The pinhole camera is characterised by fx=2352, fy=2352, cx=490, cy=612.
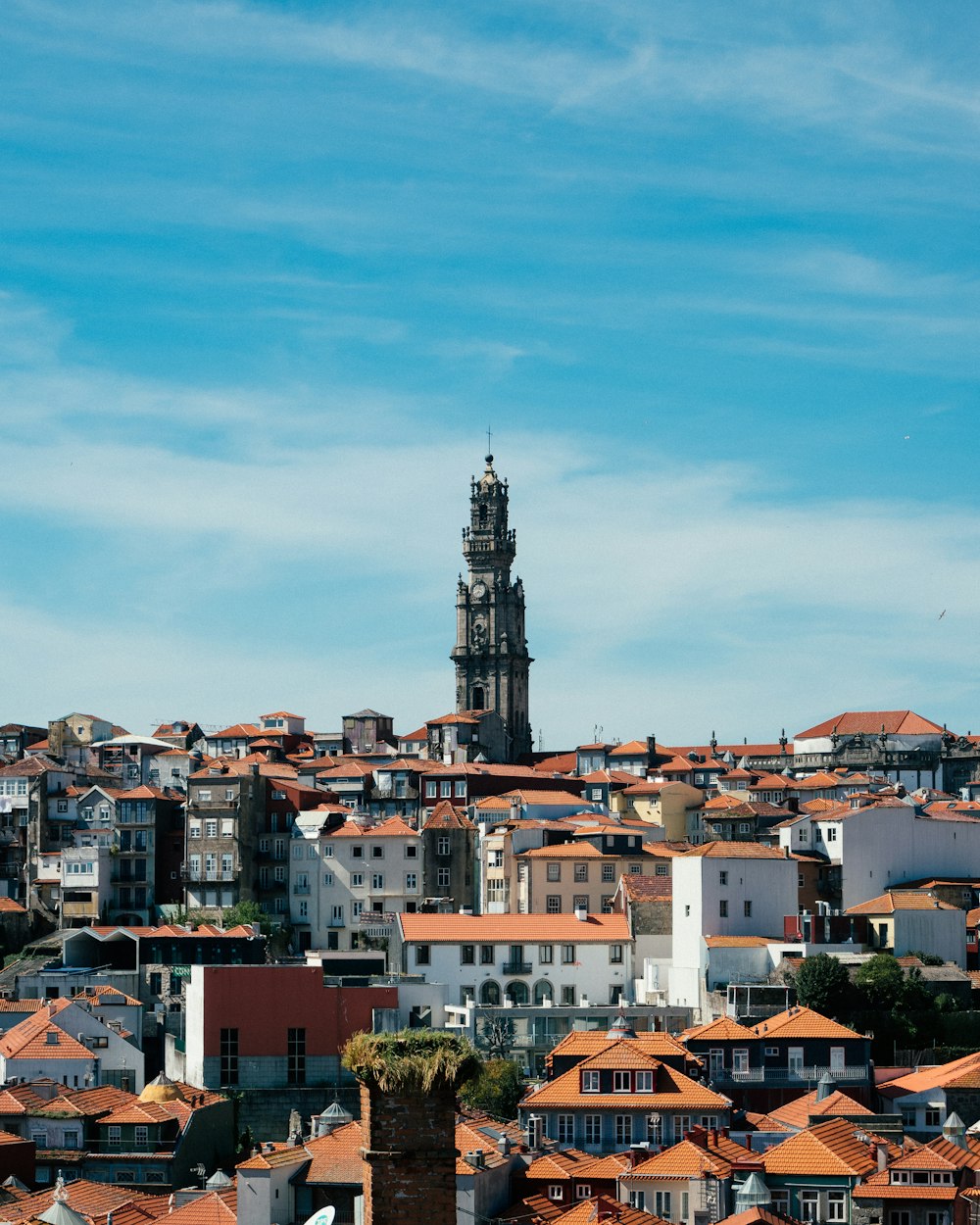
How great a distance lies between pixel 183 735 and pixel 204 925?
45.8 meters

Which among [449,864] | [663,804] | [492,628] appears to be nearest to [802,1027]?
[449,864]

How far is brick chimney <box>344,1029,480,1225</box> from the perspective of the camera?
19312 millimetres

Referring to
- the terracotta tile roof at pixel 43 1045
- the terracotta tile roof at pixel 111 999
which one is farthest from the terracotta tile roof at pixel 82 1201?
the terracotta tile roof at pixel 111 999

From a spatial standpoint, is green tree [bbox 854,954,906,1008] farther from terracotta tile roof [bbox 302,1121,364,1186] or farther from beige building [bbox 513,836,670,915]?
terracotta tile roof [bbox 302,1121,364,1186]

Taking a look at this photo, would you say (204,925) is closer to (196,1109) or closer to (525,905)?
(525,905)

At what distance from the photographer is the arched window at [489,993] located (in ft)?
271

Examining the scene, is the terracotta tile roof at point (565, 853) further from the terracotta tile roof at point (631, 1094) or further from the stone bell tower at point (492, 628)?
the stone bell tower at point (492, 628)

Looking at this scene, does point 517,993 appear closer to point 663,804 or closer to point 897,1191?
point 897,1191

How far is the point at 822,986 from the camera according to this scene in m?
77.4

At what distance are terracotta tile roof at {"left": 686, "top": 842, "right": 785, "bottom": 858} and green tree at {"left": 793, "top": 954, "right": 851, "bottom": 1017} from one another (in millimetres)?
6647

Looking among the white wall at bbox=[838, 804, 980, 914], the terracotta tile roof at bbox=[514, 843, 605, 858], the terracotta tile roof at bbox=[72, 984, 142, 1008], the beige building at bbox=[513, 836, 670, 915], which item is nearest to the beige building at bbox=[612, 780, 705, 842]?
the terracotta tile roof at bbox=[514, 843, 605, 858]

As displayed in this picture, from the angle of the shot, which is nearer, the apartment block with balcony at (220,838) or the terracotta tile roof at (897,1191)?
the terracotta tile roof at (897,1191)

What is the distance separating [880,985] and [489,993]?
13.9m

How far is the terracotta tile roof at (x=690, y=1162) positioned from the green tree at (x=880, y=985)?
58.6 feet
